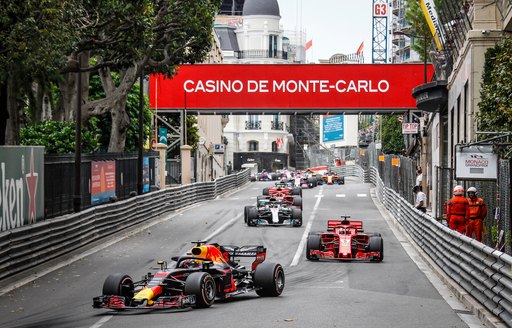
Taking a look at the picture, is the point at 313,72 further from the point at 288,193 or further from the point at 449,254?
the point at 449,254

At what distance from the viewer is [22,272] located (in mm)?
19953

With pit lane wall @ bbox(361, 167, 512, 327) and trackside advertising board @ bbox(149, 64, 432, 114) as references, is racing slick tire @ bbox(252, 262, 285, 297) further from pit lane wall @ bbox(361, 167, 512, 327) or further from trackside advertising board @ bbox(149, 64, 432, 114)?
trackside advertising board @ bbox(149, 64, 432, 114)

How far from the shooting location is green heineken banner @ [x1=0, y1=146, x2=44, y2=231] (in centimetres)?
2148

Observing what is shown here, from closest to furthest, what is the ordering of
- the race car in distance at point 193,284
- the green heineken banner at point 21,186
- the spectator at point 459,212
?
the race car in distance at point 193,284 < the spectator at point 459,212 < the green heineken banner at point 21,186

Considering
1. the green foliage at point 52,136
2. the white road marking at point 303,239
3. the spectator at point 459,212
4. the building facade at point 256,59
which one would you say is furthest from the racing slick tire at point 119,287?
the building facade at point 256,59

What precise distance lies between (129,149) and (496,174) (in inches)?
1256

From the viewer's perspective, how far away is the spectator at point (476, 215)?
20.5 m

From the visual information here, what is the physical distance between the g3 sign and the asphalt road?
3592 inches

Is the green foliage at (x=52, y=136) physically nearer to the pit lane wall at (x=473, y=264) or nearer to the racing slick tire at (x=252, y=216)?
the racing slick tire at (x=252, y=216)

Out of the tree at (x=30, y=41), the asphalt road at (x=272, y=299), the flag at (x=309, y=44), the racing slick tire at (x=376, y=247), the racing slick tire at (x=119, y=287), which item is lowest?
the asphalt road at (x=272, y=299)

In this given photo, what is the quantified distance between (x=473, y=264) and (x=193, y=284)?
4444 mm

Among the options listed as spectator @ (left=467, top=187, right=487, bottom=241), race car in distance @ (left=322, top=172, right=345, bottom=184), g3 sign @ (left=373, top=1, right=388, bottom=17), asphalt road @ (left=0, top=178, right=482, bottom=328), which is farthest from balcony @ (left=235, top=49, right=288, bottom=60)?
spectator @ (left=467, top=187, right=487, bottom=241)

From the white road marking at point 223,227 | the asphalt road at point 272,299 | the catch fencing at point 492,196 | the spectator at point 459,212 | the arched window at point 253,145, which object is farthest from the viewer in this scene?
the arched window at point 253,145

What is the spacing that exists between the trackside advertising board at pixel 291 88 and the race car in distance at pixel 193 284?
39359 mm
